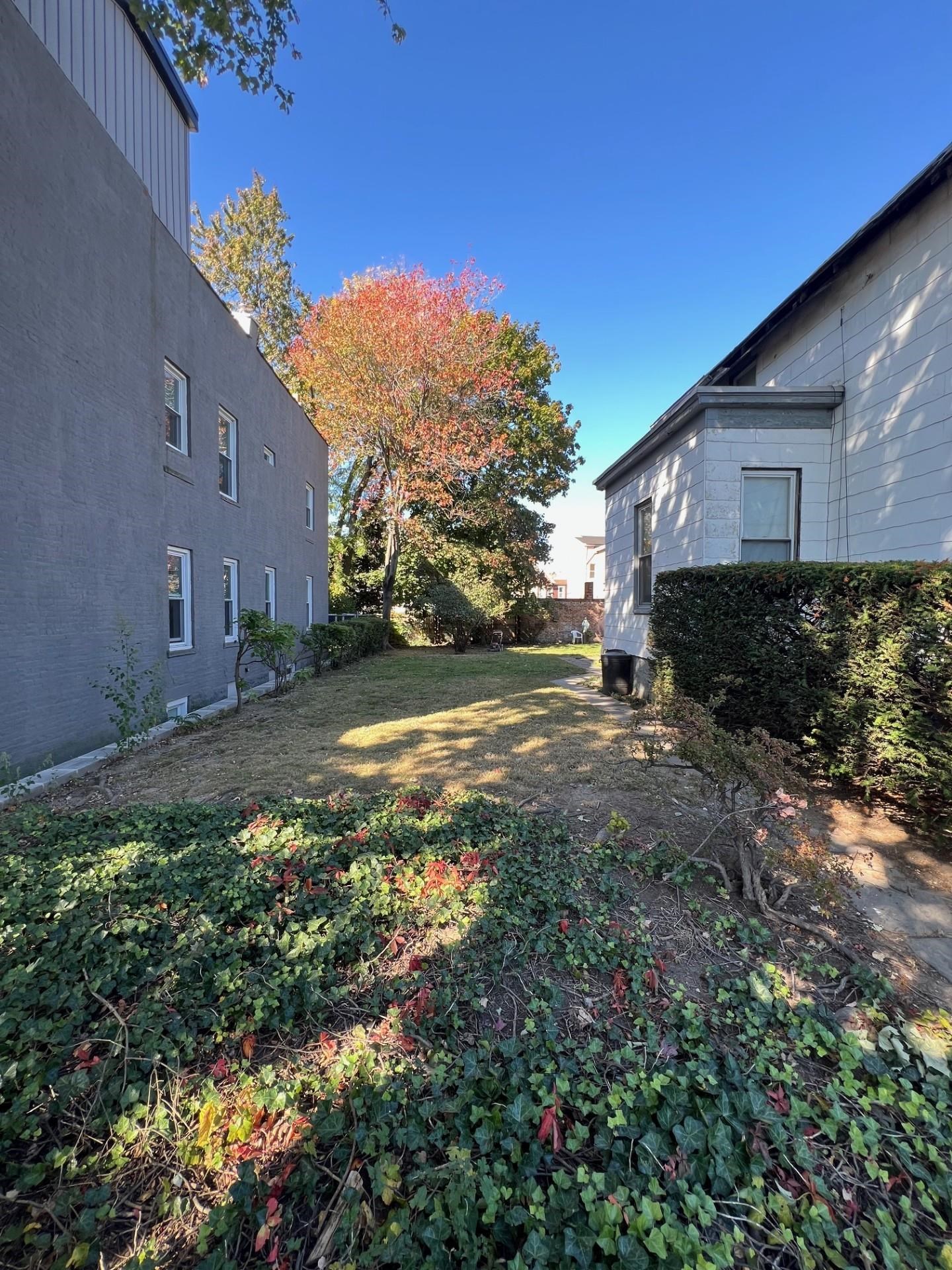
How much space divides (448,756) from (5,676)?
152 inches

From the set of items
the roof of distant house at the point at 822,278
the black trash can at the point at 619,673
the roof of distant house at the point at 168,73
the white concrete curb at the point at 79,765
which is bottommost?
the white concrete curb at the point at 79,765

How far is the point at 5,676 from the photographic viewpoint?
4539 millimetres

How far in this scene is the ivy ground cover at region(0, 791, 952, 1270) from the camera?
132 centimetres

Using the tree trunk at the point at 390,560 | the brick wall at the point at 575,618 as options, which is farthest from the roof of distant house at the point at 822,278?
the brick wall at the point at 575,618

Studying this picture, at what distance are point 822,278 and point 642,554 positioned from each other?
13.8ft

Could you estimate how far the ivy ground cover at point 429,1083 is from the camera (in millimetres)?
1322

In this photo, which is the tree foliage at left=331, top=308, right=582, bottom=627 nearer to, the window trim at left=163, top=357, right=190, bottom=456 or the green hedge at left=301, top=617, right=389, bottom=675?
the green hedge at left=301, top=617, right=389, bottom=675

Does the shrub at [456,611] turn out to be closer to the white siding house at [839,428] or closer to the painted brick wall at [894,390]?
the white siding house at [839,428]

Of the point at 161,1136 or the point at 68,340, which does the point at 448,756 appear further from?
the point at 68,340

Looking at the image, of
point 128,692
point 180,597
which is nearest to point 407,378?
point 180,597

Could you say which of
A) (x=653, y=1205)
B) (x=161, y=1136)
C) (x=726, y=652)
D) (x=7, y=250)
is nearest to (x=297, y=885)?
(x=161, y=1136)

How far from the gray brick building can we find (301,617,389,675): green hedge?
311 cm

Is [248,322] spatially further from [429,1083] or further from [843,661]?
[429,1083]

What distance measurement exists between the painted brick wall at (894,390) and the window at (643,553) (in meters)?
2.65
